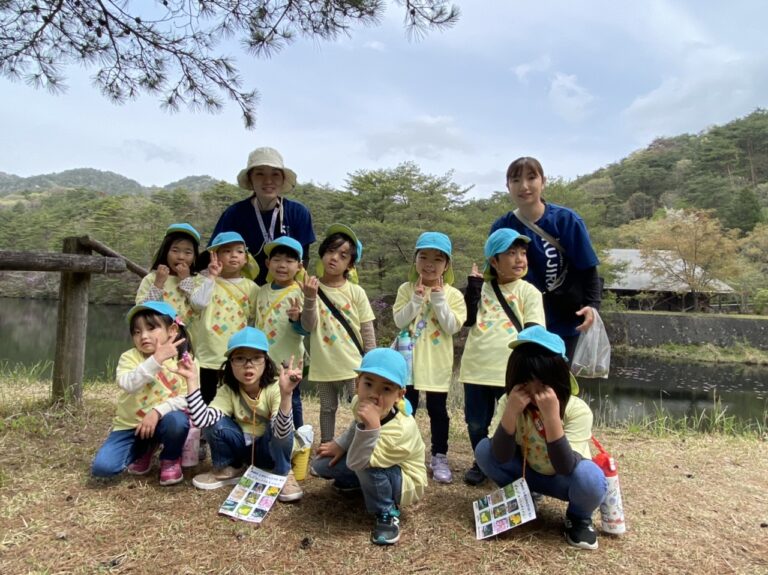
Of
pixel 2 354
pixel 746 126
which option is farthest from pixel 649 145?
pixel 2 354

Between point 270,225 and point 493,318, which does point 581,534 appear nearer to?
point 493,318

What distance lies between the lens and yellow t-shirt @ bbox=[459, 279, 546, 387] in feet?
8.23

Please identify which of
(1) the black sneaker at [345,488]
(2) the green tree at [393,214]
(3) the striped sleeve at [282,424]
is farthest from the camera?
(2) the green tree at [393,214]

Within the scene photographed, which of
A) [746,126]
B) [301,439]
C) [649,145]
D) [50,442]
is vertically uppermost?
[649,145]

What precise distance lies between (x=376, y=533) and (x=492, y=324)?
119 centimetres

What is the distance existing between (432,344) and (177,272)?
164 cm

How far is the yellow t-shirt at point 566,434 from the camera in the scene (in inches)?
81.3

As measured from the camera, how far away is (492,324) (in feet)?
8.46

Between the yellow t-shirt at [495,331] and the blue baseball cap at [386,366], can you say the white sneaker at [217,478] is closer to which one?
the blue baseball cap at [386,366]

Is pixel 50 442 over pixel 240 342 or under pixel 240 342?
under

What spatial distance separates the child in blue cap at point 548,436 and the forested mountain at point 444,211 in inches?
579

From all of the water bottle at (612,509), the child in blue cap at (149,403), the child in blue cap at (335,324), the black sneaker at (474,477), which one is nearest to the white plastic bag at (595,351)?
the water bottle at (612,509)

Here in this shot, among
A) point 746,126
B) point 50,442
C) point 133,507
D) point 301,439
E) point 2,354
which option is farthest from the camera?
point 746,126

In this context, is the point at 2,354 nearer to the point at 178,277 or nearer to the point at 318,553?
the point at 178,277
